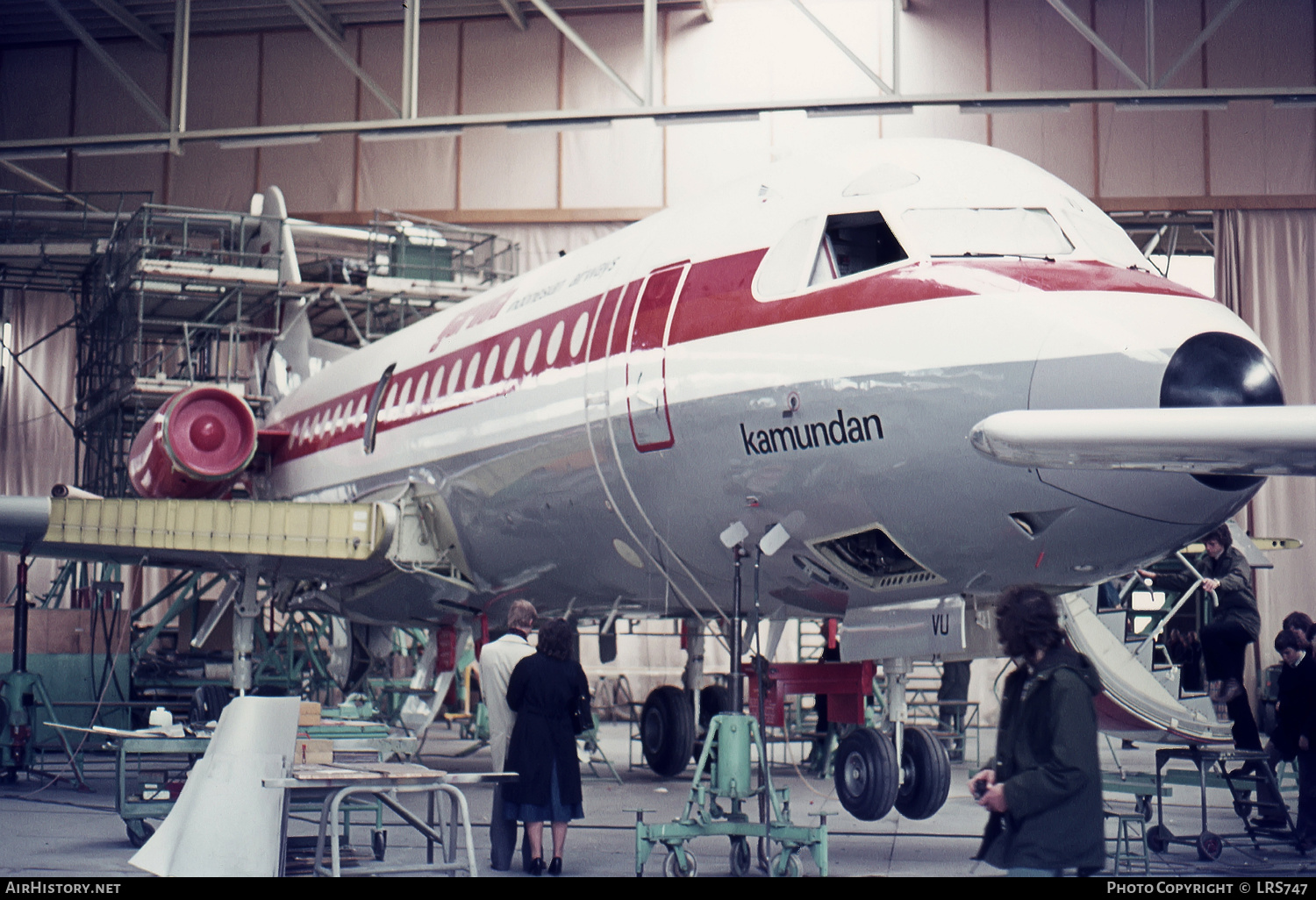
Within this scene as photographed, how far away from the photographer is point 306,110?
28516 millimetres

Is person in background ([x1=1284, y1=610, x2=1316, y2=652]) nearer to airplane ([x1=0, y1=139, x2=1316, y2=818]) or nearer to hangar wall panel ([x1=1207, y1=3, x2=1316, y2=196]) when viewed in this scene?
airplane ([x1=0, y1=139, x2=1316, y2=818])

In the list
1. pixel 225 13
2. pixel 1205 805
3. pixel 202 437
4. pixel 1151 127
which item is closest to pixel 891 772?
pixel 1205 805

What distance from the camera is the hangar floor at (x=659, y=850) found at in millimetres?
8406

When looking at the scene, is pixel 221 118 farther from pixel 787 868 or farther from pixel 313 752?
pixel 787 868

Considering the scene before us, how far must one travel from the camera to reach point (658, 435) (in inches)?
332

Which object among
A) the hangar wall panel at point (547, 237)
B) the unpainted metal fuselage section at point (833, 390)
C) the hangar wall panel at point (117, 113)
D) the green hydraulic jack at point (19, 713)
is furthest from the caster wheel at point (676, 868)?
the hangar wall panel at point (117, 113)

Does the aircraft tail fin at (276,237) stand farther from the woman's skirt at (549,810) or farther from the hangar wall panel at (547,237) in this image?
the woman's skirt at (549,810)

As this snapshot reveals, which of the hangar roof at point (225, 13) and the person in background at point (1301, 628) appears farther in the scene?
the hangar roof at point (225, 13)

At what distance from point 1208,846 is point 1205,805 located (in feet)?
3.41

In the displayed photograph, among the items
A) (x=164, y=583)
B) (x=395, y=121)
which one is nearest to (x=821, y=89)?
(x=395, y=121)

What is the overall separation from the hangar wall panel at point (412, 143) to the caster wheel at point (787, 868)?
872 inches

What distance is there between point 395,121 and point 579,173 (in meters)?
12.8

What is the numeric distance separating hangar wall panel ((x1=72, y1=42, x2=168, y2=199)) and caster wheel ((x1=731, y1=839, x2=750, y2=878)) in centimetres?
2489

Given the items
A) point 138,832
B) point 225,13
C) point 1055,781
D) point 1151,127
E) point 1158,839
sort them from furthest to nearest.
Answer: point 225,13 < point 1151,127 < point 1158,839 < point 138,832 < point 1055,781
